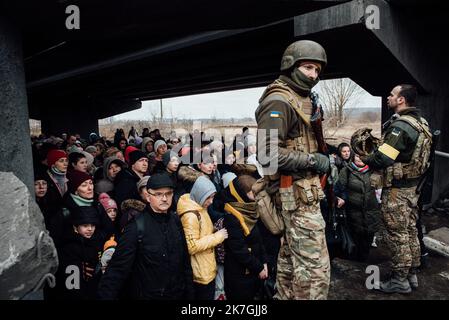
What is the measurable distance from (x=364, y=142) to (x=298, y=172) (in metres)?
1.28

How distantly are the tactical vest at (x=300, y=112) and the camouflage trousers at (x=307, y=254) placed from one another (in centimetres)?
51

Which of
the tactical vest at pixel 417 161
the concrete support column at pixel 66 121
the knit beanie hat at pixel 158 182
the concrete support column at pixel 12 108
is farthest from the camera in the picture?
the concrete support column at pixel 66 121

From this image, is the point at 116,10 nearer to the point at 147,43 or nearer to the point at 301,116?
the point at 301,116

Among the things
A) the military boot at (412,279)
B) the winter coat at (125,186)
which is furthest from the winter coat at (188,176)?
the military boot at (412,279)

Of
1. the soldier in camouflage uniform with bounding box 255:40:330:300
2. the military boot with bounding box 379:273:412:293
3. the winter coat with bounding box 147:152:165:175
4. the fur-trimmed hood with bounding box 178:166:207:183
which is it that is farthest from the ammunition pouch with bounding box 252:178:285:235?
the winter coat with bounding box 147:152:165:175

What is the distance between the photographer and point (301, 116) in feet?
8.39

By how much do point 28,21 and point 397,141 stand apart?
395 cm

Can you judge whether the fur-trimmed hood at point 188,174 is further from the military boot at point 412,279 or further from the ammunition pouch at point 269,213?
the military boot at point 412,279

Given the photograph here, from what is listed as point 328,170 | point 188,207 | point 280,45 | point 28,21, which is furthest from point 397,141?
point 280,45

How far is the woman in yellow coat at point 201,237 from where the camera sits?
103 inches

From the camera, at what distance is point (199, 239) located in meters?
2.64

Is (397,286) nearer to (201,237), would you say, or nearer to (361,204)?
(361,204)

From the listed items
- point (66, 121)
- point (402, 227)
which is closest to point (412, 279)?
point (402, 227)

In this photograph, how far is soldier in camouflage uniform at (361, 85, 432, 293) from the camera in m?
3.22
